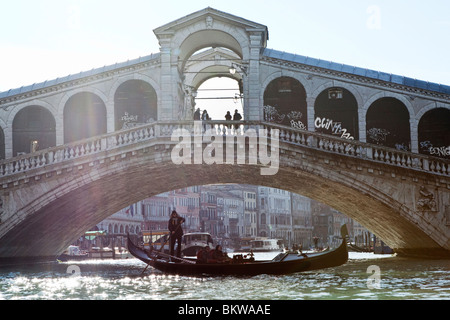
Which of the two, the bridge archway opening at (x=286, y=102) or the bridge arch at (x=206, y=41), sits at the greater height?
the bridge arch at (x=206, y=41)

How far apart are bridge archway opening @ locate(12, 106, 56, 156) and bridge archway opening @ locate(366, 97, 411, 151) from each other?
1094 centimetres

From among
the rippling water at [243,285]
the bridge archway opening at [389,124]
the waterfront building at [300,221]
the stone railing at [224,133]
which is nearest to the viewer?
the rippling water at [243,285]

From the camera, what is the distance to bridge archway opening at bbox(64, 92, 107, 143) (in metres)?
26.8

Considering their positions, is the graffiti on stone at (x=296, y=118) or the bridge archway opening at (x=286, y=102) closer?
the bridge archway opening at (x=286, y=102)

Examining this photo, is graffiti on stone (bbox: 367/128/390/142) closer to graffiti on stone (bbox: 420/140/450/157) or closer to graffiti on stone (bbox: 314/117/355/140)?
graffiti on stone (bbox: 314/117/355/140)

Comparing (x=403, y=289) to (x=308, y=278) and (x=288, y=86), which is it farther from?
(x=288, y=86)

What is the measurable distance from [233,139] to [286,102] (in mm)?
4156

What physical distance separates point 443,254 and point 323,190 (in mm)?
4471

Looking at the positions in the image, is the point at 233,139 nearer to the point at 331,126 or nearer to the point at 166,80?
the point at 166,80

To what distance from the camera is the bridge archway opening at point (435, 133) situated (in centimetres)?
2575

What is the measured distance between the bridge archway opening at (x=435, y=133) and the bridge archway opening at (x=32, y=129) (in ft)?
41.3

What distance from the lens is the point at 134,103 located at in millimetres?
26484

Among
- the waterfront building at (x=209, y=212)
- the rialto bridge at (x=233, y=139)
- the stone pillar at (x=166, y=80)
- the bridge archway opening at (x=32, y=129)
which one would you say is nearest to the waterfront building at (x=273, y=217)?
the waterfront building at (x=209, y=212)

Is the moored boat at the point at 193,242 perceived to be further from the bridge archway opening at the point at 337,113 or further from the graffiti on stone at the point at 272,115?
the bridge archway opening at the point at 337,113
